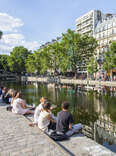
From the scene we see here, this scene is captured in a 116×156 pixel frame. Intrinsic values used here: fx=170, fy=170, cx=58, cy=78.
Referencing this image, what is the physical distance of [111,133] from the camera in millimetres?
9828

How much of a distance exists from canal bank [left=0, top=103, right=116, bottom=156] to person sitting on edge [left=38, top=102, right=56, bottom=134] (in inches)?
11.0

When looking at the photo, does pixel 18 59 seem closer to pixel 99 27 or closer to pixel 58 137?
pixel 99 27

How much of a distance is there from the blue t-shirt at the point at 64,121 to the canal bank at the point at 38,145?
506 millimetres

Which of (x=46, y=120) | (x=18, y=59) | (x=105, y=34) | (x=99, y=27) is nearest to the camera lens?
(x=46, y=120)

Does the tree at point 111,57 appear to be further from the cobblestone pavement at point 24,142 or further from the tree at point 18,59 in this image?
the tree at point 18,59

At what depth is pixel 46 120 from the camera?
24.0 ft

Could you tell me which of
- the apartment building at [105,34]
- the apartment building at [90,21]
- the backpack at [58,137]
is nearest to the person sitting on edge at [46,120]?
the backpack at [58,137]

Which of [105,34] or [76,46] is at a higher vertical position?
[105,34]

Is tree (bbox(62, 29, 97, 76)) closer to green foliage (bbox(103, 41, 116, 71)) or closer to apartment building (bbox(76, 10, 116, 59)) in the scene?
apartment building (bbox(76, 10, 116, 59))

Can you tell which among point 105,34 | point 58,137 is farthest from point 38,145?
point 105,34

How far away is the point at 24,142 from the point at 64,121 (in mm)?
1730

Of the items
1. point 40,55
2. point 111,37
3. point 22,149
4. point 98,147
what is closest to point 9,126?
point 22,149

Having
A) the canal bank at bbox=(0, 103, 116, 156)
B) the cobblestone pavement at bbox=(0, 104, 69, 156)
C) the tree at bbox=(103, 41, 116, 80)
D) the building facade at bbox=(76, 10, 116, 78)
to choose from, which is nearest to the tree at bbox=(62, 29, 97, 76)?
the building facade at bbox=(76, 10, 116, 78)

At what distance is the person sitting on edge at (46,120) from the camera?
7225 millimetres
